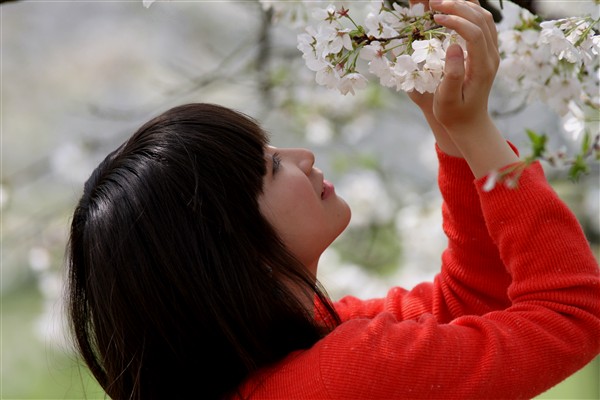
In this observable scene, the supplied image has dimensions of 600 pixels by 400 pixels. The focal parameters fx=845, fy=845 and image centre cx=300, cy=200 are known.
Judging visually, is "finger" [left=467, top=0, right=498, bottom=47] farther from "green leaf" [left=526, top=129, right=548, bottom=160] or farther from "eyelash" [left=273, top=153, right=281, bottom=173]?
"eyelash" [left=273, top=153, right=281, bottom=173]

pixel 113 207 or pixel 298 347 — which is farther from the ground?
pixel 113 207

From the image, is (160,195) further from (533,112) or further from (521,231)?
(533,112)

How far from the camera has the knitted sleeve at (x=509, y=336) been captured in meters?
0.78

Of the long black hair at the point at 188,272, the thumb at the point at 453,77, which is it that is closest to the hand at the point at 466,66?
the thumb at the point at 453,77

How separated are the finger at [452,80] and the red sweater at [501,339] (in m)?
0.10

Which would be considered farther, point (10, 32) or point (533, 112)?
point (10, 32)

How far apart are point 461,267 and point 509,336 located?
200 mm

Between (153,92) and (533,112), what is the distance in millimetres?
1855

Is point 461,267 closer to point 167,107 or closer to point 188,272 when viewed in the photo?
point 188,272

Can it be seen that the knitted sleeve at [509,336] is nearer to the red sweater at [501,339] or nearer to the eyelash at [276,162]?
the red sweater at [501,339]

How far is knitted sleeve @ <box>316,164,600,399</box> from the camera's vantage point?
0.78 meters

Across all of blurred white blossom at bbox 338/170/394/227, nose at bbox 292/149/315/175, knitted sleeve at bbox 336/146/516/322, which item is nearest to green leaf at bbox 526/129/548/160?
knitted sleeve at bbox 336/146/516/322

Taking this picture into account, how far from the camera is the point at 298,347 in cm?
89

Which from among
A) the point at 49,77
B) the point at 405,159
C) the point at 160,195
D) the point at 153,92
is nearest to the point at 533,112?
the point at 405,159
